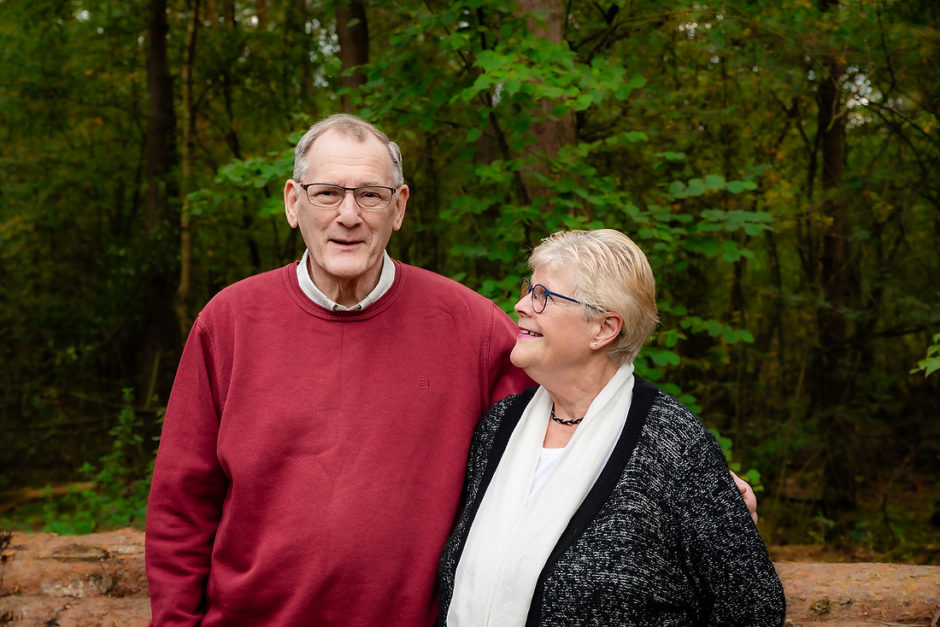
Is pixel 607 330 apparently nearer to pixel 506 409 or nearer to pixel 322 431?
pixel 506 409

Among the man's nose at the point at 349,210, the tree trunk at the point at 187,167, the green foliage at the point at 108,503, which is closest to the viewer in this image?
the man's nose at the point at 349,210

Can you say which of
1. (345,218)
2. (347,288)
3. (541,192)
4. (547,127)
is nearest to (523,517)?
(347,288)

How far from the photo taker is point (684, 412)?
2.11 m

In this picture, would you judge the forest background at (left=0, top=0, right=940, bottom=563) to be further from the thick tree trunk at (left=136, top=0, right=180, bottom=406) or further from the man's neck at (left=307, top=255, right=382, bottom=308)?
the man's neck at (left=307, top=255, right=382, bottom=308)

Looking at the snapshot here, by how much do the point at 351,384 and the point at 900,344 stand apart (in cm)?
946

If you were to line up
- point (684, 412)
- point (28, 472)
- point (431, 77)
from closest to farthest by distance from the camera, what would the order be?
point (684, 412) < point (431, 77) < point (28, 472)

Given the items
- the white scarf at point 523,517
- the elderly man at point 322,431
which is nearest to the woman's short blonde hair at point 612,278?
the white scarf at point 523,517

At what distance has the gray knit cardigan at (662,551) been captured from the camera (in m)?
1.90

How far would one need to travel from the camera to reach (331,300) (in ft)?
7.64

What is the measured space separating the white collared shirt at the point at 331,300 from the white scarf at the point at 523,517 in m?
0.62

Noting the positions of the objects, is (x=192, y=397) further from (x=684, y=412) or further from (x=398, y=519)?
(x=684, y=412)

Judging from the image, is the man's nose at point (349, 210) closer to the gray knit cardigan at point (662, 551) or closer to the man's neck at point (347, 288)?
the man's neck at point (347, 288)

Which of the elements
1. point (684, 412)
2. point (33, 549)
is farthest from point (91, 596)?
point (684, 412)

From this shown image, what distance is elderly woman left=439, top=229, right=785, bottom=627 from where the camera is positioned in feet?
6.27
